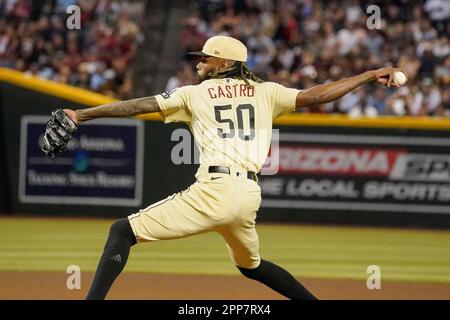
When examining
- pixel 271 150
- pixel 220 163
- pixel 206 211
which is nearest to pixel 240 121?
pixel 220 163

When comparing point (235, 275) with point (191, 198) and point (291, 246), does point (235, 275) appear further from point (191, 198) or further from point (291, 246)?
point (191, 198)

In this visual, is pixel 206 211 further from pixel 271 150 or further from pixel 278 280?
pixel 271 150

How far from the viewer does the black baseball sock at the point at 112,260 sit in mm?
6332

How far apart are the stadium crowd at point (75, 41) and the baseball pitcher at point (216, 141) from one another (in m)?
11.5

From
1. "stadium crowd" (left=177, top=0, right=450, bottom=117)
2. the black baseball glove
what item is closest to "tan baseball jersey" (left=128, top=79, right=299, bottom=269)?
the black baseball glove

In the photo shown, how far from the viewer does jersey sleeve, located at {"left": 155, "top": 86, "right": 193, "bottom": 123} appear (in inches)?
259

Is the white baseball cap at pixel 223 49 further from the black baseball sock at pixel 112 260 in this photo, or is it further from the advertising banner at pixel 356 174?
the advertising banner at pixel 356 174

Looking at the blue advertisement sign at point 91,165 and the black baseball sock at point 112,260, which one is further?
the blue advertisement sign at point 91,165

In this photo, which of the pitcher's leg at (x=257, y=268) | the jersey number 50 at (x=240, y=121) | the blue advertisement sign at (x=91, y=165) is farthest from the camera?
the blue advertisement sign at (x=91, y=165)

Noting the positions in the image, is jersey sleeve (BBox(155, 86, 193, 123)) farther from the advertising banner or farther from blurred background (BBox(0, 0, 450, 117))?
blurred background (BBox(0, 0, 450, 117))

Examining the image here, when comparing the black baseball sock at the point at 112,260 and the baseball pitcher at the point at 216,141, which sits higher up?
the baseball pitcher at the point at 216,141

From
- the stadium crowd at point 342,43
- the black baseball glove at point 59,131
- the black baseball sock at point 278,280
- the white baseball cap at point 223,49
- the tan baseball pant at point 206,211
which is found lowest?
the black baseball sock at point 278,280

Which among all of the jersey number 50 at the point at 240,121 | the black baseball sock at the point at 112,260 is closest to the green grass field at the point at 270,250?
the black baseball sock at the point at 112,260

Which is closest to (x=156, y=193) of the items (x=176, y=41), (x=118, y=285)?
(x=176, y=41)
